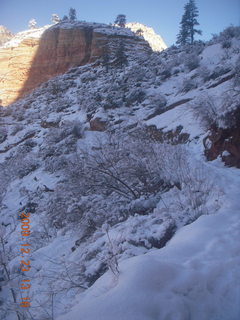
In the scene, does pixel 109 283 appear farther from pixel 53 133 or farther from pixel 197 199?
pixel 53 133

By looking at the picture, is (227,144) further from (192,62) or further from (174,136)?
(192,62)

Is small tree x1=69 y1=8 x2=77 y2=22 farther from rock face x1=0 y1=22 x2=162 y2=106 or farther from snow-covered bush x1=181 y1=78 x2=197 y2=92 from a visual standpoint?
snow-covered bush x1=181 y1=78 x2=197 y2=92

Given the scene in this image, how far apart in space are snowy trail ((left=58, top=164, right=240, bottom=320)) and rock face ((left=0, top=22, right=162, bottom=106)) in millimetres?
31951

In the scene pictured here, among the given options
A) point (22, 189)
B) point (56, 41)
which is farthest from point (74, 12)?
point (22, 189)

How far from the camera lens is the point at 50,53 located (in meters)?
33.2

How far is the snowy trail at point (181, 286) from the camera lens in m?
1.44

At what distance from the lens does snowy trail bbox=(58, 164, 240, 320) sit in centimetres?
144

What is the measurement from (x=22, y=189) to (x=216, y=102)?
35.1 ft

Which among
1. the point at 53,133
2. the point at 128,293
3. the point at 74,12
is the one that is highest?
the point at 74,12

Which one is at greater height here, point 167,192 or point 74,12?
point 74,12

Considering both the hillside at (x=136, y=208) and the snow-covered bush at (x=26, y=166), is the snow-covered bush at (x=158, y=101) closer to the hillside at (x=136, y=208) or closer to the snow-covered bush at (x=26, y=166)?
the hillside at (x=136, y=208)

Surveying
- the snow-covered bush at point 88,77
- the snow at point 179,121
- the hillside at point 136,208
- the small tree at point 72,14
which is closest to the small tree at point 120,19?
the small tree at point 72,14

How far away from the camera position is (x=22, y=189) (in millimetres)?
10422

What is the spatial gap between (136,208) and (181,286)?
9.92 ft
